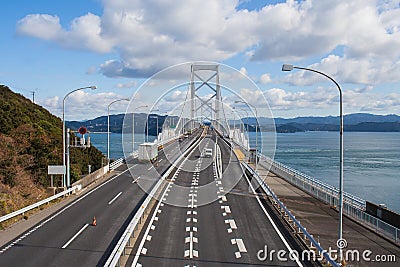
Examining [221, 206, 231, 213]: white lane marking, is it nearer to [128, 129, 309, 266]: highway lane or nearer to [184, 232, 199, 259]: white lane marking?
[128, 129, 309, 266]: highway lane

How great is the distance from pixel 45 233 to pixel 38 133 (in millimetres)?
29009

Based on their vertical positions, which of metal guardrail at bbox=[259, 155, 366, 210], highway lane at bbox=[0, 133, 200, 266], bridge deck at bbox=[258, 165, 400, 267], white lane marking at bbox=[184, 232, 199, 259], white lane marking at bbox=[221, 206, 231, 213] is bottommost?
bridge deck at bbox=[258, 165, 400, 267]

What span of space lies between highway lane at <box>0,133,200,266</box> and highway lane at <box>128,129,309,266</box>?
1.41 metres

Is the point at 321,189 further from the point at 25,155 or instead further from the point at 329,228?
the point at 25,155

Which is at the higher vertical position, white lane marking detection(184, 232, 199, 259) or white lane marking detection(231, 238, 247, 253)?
white lane marking detection(184, 232, 199, 259)

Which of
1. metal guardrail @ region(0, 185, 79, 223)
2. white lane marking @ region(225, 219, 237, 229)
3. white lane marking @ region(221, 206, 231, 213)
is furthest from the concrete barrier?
white lane marking @ region(225, 219, 237, 229)
